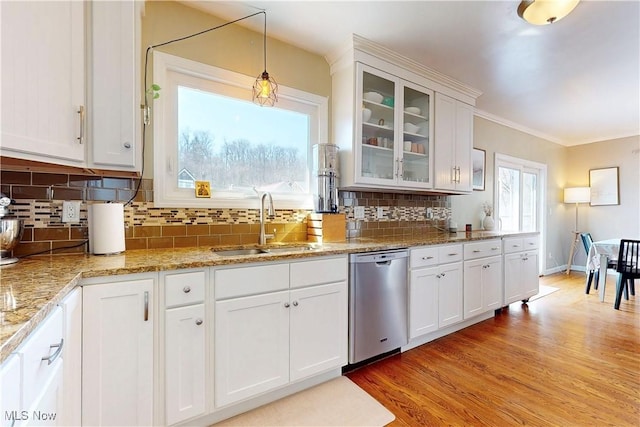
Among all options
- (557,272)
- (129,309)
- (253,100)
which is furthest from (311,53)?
(557,272)

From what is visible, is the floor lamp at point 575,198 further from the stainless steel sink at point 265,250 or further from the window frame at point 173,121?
the window frame at point 173,121

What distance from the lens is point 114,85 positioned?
1.45 m

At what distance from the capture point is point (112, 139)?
1.46 m

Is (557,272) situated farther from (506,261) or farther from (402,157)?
(402,157)

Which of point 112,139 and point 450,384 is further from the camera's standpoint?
point 450,384

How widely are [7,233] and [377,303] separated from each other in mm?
2060

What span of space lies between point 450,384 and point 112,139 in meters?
2.46

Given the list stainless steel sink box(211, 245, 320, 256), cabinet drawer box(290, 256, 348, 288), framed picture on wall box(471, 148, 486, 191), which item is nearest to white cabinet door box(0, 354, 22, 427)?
cabinet drawer box(290, 256, 348, 288)

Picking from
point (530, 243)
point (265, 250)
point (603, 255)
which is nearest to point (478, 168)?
point (530, 243)

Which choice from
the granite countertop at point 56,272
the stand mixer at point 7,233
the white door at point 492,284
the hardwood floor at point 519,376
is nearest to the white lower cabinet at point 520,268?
the white door at point 492,284

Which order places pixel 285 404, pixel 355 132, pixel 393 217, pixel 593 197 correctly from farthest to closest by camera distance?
pixel 593 197 → pixel 393 217 → pixel 355 132 → pixel 285 404

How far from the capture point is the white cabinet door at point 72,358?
3.40 ft

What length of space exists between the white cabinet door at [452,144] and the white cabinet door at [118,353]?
268 centimetres

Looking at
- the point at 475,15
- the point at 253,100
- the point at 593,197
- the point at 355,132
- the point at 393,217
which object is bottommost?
the point at 393,217
